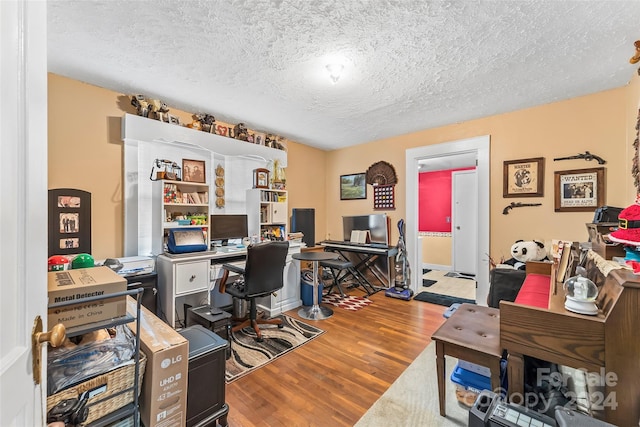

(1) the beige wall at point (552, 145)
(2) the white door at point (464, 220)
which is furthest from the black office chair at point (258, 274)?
(2) the white door at point (464, 220)

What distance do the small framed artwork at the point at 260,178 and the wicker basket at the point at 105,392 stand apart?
278 centimetres

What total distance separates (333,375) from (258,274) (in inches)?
43.7

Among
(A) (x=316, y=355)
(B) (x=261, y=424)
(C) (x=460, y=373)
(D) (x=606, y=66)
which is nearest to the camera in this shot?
(B) (x=261, y=424)

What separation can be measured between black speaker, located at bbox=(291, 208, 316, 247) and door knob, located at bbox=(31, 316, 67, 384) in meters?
3.73

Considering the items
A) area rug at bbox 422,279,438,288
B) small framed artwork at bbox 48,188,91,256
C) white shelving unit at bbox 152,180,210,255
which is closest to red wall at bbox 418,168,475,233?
area rug at bbox 422,279,438,288

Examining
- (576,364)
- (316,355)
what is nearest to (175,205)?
(316,355)

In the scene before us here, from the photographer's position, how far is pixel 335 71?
2.20 meters

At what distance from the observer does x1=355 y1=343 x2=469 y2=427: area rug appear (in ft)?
5.26

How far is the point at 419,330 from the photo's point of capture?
A: 2.84 m

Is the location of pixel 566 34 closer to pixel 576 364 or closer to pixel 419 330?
pixel 576 364

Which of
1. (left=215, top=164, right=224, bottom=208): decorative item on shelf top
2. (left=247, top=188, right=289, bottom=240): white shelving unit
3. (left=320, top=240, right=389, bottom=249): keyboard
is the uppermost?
(left=215, top=164, right=224, bottom=208): decorative item on shelf top

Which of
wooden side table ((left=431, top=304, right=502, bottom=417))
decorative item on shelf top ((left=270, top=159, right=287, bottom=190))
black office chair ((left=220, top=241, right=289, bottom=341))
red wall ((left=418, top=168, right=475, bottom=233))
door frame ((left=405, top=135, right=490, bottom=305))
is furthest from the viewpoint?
red wall ((left=418, top=168, right=475, bottom=233))

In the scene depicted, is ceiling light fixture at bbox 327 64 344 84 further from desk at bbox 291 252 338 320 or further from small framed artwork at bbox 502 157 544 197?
small framed artwork at bbox 502 157 544 197

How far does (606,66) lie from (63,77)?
475 cm
